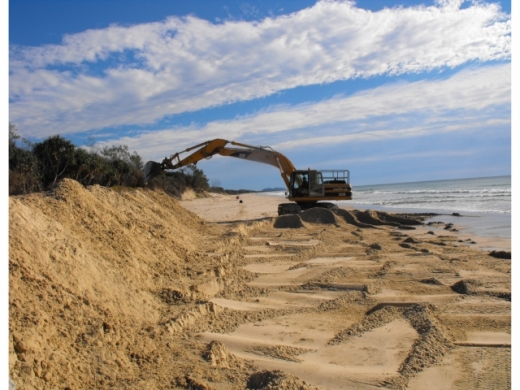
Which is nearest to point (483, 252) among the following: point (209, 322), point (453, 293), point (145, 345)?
point (453, 293)

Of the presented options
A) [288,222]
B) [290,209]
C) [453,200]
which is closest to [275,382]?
[288,222]

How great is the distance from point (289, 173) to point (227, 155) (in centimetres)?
308

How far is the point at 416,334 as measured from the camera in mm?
4938

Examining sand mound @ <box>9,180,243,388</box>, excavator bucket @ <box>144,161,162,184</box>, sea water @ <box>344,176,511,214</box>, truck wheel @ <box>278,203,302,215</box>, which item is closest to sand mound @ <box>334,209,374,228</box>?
truck wheel @ <box>278,203,302,215</box>

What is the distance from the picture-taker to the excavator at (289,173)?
1956 cm

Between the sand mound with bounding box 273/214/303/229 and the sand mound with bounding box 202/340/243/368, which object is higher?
the sand mound with bounding box 273/214/303/229

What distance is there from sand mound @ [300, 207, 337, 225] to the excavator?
1484 millimetres

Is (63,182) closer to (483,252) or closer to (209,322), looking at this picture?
(209,322)

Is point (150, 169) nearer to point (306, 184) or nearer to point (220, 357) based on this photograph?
point (306, 184)

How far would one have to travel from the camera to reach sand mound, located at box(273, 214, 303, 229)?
1659 centimetres

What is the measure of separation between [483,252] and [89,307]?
30.9 ft

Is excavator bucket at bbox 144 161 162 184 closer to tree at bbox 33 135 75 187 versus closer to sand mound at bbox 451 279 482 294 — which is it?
tree at bbox 33 135 75 187

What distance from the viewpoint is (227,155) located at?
20047mm

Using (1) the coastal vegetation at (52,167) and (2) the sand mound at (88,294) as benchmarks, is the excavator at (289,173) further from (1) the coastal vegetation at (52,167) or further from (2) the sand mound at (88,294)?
(2) the sand mound at (88,294)
